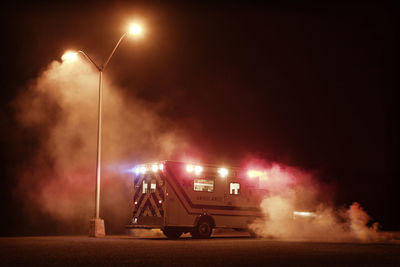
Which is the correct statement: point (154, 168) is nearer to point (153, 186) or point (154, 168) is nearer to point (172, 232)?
point (153, 186)

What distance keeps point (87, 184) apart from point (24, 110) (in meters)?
4.87

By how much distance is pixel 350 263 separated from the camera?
9.78 metres

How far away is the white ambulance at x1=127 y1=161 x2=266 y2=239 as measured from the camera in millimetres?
17797

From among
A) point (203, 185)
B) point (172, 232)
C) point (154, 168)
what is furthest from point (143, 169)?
point (172, 232)

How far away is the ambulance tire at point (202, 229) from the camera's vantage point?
18281 millimetres

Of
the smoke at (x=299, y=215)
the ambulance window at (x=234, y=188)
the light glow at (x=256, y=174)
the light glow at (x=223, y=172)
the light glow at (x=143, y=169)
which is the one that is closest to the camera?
the light glow at (x=143, y=169)

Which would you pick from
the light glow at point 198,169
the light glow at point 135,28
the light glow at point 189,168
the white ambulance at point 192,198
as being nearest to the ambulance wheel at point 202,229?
the white ambulance at point 192,198

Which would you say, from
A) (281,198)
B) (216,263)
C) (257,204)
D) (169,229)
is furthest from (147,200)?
(216,263)

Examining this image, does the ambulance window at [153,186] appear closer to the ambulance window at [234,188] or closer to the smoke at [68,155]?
the ambulance window at [234,188]

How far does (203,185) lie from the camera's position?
18.7 metres

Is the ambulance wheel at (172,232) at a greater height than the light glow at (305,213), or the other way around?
the light glow at (305,213)

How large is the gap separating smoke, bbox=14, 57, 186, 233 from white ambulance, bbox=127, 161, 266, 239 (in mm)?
5803

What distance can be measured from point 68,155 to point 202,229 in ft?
32.3

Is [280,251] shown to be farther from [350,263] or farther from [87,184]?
[87,184]
